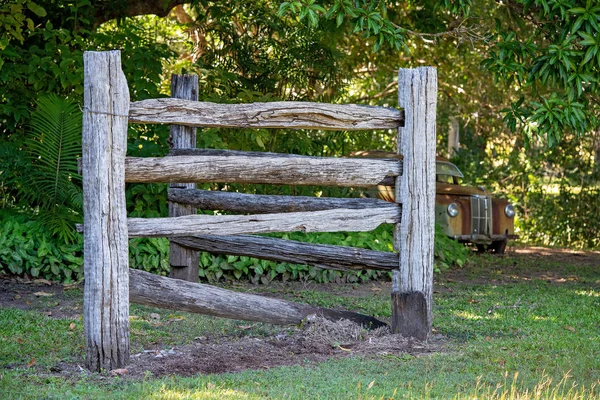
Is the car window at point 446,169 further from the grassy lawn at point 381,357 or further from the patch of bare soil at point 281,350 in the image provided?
the patch of bare soil at point 281,350

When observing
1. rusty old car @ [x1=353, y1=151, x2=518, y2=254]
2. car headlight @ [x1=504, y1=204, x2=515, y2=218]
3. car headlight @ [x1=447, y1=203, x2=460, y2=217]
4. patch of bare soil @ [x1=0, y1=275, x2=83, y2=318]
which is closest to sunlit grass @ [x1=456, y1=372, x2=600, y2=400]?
patch of bare soil @ [x1=0, y1=275, x2=83, y2=318]

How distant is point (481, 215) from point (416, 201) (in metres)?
7.02

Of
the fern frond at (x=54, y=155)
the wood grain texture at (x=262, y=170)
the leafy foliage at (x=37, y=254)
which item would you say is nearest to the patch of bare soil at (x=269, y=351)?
the wood grain texture at (x=262, y=170)

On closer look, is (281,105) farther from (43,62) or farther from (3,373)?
(43,62)

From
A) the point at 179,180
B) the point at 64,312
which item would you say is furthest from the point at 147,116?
the point at 64,312

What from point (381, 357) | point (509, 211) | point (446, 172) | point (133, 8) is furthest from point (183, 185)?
point (509, 211)

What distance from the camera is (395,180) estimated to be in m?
6.16

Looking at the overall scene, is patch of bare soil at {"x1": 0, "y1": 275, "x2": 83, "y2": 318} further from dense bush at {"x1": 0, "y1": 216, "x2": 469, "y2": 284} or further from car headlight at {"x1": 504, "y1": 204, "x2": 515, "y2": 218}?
car headlight at {"x1": 504, "y1": 204, "x2": 515, "y2": 218}

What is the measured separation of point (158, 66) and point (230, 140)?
1.31 m

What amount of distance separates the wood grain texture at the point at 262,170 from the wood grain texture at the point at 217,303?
2.38 ft

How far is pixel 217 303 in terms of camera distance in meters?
5.77

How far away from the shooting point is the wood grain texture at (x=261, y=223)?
533 cm

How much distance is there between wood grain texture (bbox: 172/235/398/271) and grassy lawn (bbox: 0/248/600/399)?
62 centimetres

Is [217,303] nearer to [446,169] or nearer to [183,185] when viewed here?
[183,185]
